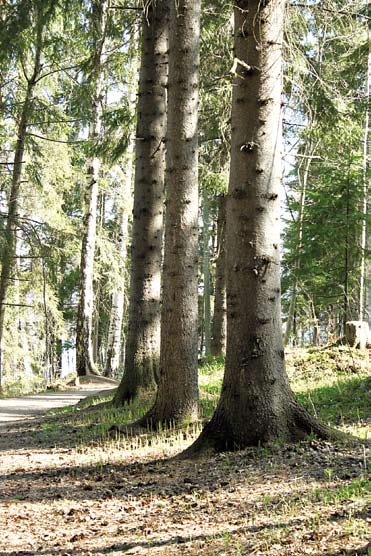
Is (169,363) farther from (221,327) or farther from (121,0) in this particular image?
(221,327)

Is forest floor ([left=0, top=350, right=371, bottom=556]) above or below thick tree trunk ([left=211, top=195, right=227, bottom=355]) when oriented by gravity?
below

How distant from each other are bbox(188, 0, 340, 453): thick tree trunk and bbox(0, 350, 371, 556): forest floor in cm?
27

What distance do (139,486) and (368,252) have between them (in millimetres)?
10932

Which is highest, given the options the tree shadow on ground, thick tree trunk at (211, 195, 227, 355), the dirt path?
thick tree trunk at (211, 195, 227, 355)

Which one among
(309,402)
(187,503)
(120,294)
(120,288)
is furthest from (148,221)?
(120,294)

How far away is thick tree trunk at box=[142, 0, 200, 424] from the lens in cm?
672

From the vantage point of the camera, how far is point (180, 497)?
4301mm

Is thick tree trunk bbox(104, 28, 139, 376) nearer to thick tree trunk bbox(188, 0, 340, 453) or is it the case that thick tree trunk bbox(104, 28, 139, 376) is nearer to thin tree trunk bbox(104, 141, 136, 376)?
thin tree trunk bbox(104, 141, 136, 376)

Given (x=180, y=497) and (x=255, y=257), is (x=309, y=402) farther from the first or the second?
(x=180, y=497)

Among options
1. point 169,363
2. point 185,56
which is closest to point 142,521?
point 169,363

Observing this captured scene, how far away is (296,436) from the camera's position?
4.97 m

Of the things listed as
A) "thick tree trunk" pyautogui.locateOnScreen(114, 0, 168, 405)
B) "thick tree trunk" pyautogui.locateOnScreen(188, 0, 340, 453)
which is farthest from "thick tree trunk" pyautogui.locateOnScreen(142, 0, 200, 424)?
"thick tree trunk" pyautogui.locateOnScreen(114, 0, 168, 405)

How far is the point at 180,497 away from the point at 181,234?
338 centimetres

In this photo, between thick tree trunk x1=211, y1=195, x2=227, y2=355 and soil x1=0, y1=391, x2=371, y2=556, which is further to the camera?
thick tree trunk x1=211, y1=195, x2=227, y2=355
